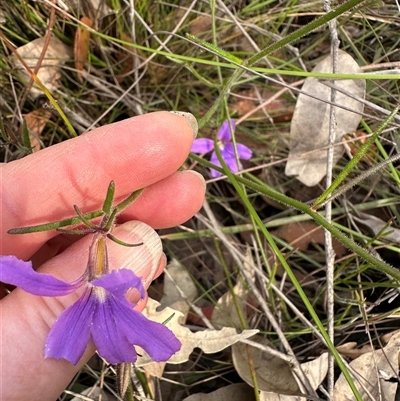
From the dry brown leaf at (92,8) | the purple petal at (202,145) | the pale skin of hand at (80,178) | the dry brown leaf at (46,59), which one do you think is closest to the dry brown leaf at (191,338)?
the pale skin of hand at (80,178)

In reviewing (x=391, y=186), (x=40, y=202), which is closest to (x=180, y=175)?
(x=40, y=202)

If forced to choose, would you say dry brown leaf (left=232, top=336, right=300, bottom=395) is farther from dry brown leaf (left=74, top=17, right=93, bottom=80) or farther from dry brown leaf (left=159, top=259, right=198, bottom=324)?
dry brown leaf (left=74, top=17, right=93, bottom=80)

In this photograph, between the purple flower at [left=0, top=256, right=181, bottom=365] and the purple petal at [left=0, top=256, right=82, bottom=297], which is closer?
the purple petal at [left=0, top=256, right=82, bottom=297]

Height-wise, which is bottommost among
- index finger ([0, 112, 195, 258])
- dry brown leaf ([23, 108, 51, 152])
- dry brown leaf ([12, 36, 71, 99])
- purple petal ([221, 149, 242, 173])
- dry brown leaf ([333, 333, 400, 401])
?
dry brown leaf ([333, 333, 400, 401])

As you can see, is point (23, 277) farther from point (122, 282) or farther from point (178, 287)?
point (178, 287)

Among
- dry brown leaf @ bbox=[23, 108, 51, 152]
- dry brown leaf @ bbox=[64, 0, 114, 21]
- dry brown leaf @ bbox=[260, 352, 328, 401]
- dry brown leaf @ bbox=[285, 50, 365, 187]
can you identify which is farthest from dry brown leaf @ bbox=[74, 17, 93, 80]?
dry brown leaf @ bbox=[260, 352, 328, 401]

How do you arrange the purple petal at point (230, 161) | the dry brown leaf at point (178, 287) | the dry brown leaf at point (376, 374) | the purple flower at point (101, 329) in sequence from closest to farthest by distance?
the purple flower at point (101, 329), the dry brown leaf at point (376, 374), the dry brown leaf at point (178, 287), the purple petal at point (230, 161)

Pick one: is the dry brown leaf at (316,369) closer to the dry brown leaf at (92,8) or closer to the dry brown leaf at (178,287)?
the dry brown leaf at (178,287)
